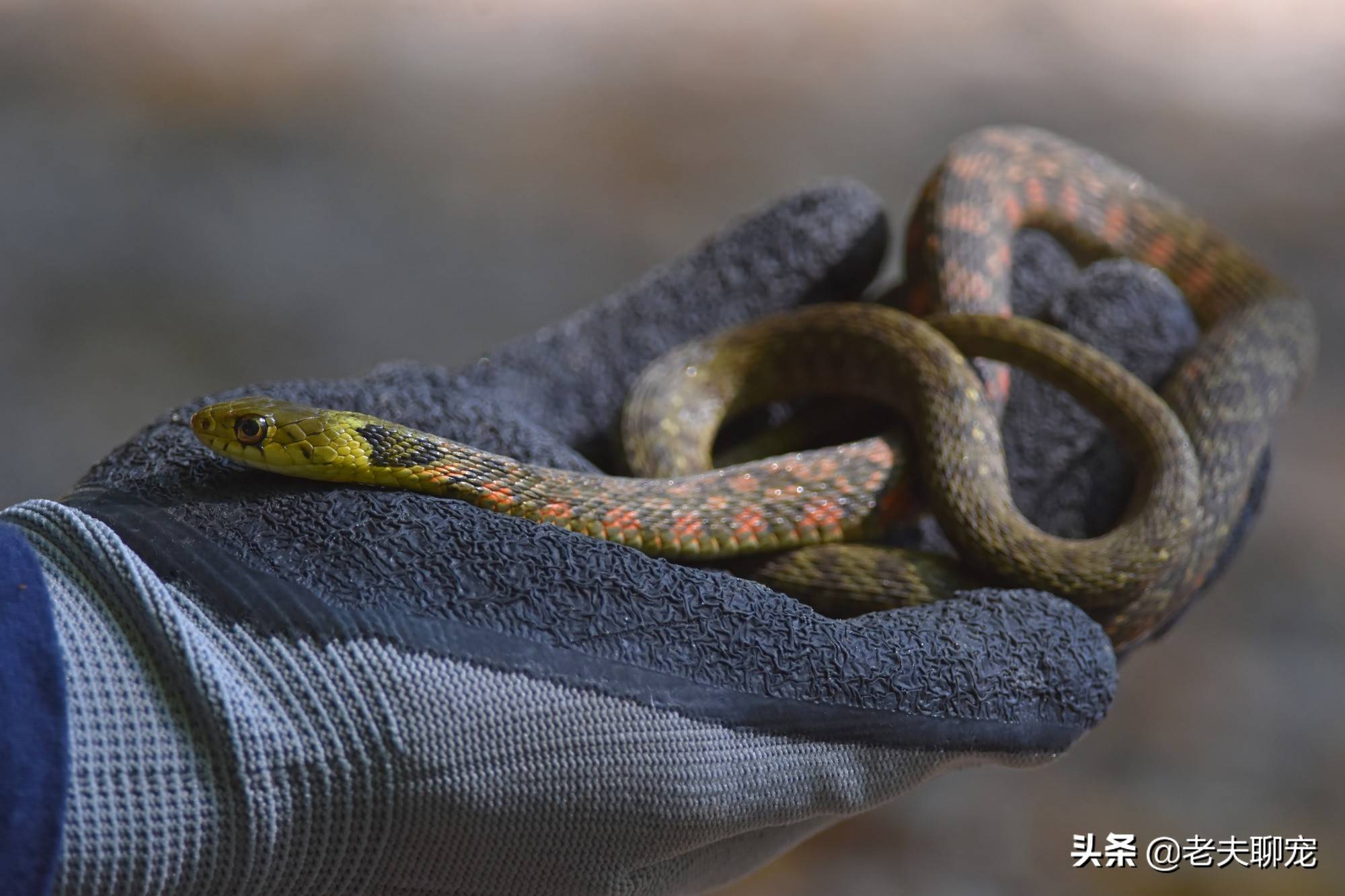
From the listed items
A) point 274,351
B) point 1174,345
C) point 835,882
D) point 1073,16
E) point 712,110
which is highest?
point 1073,16

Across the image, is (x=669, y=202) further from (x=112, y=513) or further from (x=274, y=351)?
(x=112, y=513)

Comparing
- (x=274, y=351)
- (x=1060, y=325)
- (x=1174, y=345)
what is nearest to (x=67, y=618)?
(x=1060, y=325)

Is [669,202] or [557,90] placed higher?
[557,90]

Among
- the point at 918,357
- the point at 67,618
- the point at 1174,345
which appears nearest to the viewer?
the point at 67,618

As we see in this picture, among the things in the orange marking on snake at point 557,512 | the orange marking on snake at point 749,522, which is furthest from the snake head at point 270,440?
the orange marking on snake at point 749,522

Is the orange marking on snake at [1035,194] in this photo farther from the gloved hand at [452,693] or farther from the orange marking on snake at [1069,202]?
the gloved hand at [452,693]

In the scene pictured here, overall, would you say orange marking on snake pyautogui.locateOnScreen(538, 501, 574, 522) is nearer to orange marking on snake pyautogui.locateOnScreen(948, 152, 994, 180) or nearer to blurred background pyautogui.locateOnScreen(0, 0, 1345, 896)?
orange marking on snake pyautogui.locateOnScreen(948, 152, 994, 180)
